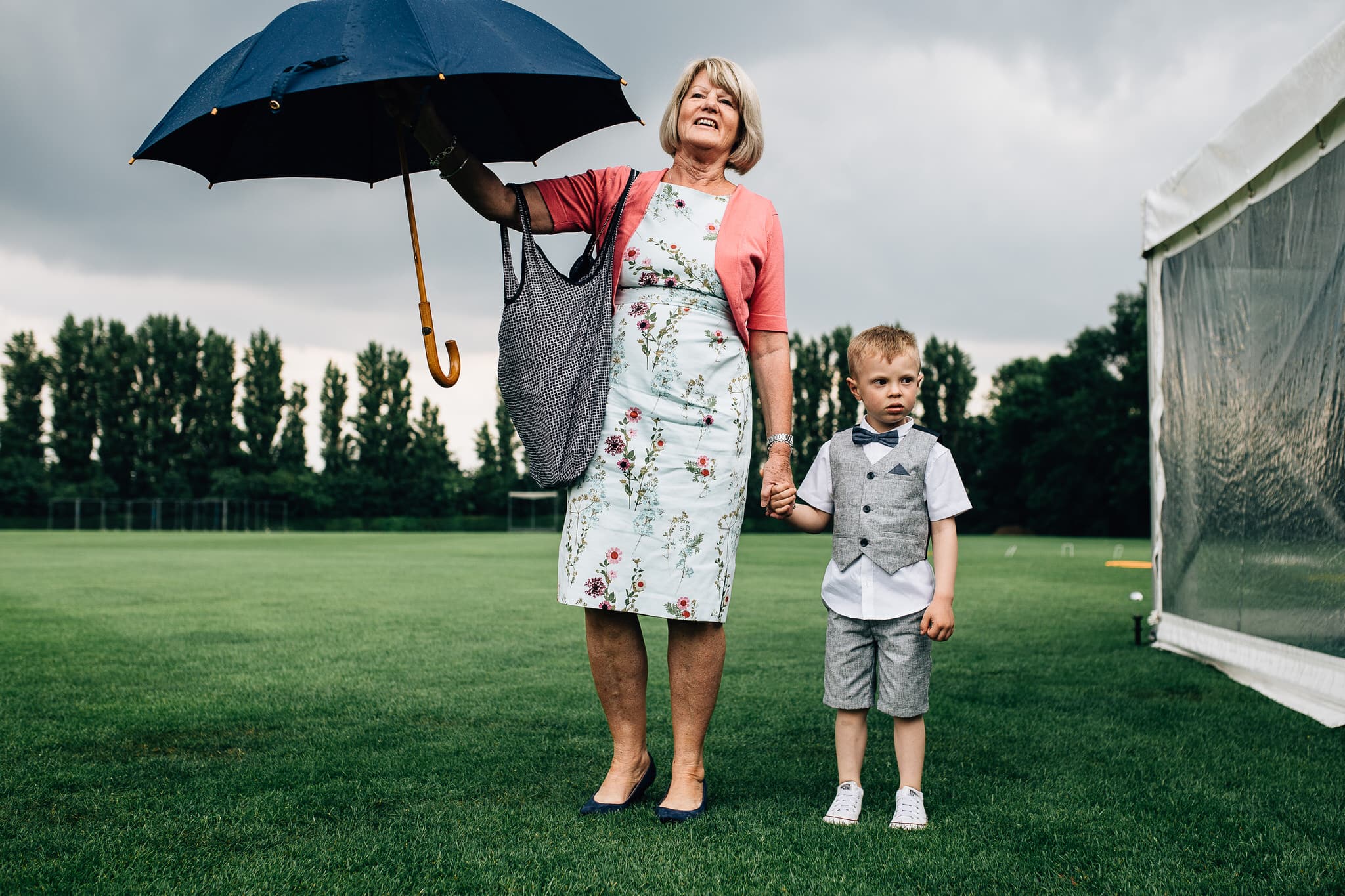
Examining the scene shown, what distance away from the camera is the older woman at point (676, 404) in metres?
2.65

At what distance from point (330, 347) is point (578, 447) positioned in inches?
2326

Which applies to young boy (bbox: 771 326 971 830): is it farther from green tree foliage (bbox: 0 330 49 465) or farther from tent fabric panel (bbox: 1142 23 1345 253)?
green tree foliage (bbox: 0 330 49 465)

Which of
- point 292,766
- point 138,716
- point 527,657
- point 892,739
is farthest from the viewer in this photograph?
point 527,657

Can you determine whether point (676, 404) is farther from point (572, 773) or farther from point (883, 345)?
point (572, 773)

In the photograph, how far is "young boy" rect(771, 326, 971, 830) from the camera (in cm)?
268

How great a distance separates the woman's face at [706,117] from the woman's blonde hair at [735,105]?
15 mm

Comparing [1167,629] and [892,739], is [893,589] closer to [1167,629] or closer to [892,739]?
[892,739]

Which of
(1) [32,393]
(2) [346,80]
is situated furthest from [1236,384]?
(1) [32,393]

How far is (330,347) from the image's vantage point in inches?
2282

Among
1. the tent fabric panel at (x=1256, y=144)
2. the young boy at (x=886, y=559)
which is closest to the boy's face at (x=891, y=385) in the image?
the young boy at (x=886, y=559)

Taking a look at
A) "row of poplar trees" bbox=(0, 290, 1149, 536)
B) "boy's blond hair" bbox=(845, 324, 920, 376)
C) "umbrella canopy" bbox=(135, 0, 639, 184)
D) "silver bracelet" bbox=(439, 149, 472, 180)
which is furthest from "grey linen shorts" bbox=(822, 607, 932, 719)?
"row of poplar trees" bbox=(0, 290, 1149, 536)

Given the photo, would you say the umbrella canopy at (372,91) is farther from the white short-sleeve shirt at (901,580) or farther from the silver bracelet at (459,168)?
the white short-sleeve shirt at (901,580)

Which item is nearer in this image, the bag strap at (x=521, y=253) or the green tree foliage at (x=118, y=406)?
the bag strap at (x=521, y=253)

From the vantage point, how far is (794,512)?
8.86 ft
